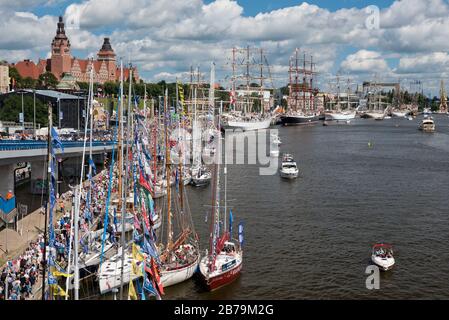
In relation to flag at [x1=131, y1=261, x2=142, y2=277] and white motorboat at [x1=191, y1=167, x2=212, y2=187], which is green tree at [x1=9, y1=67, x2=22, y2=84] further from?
flag at [x1=131, y1=261, x2=142, y2=277]

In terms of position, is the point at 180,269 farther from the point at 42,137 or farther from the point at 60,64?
the point at 60,64

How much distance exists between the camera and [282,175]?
56.7 metres

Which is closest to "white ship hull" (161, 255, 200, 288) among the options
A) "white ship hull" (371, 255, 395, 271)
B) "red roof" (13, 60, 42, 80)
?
"white ship hull" (371, 255, 395, 271)

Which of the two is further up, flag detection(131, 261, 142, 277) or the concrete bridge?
the concrete bridge

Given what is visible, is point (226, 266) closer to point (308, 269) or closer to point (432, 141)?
point (308, 269)

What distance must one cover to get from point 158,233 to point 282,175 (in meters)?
26.3

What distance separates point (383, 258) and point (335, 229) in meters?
7.45

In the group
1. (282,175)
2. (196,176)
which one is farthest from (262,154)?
(196,176)

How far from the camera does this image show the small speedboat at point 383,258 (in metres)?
27.1

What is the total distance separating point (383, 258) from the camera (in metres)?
27.5

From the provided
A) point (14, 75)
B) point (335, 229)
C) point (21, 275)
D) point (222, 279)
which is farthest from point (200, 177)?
point (14, 75)

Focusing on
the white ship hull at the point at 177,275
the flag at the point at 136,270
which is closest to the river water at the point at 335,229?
the white ship hull at the point at 177,275

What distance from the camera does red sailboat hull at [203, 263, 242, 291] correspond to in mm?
24202

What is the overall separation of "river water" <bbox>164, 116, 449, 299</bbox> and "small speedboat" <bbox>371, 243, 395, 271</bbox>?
1.46ft
